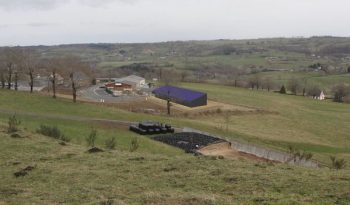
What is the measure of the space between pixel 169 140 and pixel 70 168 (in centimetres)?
2354

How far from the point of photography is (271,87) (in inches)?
5664

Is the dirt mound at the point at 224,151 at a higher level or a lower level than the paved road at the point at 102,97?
lower

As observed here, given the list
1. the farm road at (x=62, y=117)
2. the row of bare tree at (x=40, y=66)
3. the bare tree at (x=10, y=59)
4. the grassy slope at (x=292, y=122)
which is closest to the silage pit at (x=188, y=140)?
the farm road at (x=62, y=117)

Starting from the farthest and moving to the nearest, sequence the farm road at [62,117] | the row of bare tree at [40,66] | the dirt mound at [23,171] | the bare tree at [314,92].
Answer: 1. the bare tree at [314,92]
2. the row of bare tree at [40,66]
3. the farm road at [62,117]
4. the dirt mound at [23,171]

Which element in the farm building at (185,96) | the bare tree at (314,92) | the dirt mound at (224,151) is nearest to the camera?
the dirt mound at (224,151)

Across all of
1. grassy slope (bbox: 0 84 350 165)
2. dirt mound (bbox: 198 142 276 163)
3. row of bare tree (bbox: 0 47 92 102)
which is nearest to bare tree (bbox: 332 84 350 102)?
grassy slope (bbox: 0 84 350 165)

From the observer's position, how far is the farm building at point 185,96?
3253 inches

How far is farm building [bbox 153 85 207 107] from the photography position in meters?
82.6

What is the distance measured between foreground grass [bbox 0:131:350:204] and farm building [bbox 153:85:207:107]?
55.8 m

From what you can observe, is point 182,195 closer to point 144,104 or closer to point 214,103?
point 144,104

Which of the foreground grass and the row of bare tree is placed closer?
the foreground grass

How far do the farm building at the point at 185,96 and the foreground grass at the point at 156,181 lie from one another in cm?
5584

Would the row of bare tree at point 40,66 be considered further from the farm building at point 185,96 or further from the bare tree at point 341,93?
the bare tree at point 341,93

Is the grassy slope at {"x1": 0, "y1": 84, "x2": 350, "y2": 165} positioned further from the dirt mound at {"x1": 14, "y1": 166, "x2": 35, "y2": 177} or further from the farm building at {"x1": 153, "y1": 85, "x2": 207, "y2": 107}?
the dirt mound at {"x1": 14, "y1": 166, "x2": 35, "y2": 177}
